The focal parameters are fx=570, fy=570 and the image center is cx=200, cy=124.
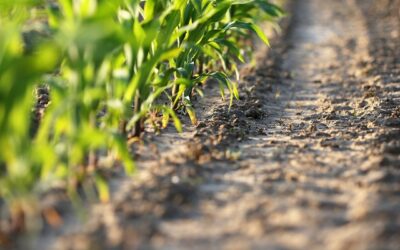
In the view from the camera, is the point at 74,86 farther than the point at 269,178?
No

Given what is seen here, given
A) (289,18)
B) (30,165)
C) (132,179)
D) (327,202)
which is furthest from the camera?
(289,18)

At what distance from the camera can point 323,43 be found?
7.54 m

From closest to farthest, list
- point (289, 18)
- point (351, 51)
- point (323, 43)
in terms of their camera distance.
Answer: point (351, 51) → point (323, 43) → point (289, 18)

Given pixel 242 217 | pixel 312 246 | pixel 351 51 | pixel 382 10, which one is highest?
pixel 382 10

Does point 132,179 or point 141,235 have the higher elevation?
point 132,179

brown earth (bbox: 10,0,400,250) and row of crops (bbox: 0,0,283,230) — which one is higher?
row of crops (bbox: 0,0,283,230)

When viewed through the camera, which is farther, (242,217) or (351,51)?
(351,51)

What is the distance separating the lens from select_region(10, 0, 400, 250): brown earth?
2469mm

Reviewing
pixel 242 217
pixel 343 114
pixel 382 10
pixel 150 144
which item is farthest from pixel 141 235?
pixel 382 10

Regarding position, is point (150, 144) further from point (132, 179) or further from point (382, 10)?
point (382, 10)

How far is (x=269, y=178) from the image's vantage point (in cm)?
307

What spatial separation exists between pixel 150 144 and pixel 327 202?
4.20 ft

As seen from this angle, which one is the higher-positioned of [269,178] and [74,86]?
[74,86]

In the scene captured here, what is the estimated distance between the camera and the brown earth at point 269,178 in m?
2.47
